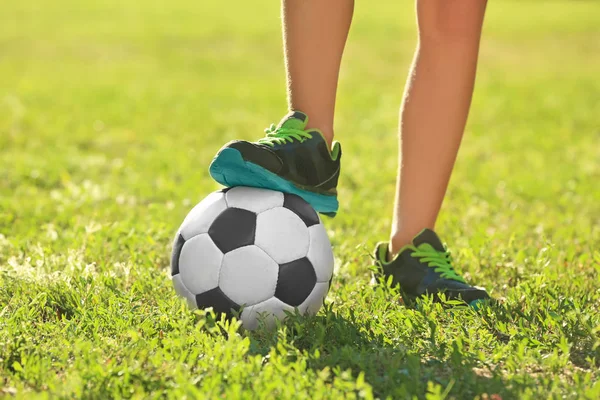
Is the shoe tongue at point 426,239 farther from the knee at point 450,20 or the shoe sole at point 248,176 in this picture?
the knee at point 450,20

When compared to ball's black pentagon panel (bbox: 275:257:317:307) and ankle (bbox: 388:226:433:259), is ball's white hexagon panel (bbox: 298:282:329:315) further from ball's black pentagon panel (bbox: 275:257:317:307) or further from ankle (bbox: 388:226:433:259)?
ankle (bbox: 388:226:433:259)

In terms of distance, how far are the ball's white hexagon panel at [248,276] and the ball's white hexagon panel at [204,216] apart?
20 cm

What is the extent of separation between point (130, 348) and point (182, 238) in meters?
0.59

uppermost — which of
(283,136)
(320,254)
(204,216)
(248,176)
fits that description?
(283,136)

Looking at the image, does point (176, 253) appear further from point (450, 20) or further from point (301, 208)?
point (450, 20)

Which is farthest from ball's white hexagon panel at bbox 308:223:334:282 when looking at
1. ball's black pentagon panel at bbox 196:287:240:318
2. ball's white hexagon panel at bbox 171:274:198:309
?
ball's white hexagon panel at bbox 171:274:198:309

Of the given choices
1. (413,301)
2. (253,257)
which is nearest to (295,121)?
(253,257)

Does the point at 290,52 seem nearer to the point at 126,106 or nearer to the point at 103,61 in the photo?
the point at 126,106

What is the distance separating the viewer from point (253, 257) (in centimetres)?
301

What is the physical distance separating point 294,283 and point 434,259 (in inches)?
31.3

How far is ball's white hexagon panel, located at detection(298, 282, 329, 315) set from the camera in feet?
10.0

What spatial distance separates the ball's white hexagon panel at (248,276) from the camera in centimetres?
298

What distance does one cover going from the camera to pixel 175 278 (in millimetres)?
3146

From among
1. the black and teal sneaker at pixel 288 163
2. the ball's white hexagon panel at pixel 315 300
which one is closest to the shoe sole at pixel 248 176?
the black and teal sneaker at pixel 288 163
